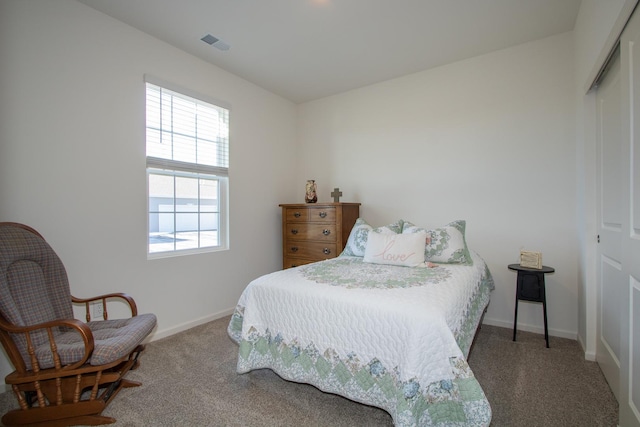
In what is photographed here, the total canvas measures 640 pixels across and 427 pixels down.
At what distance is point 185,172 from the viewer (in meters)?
3.06

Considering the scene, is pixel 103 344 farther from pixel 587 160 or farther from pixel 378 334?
pixel 587 160

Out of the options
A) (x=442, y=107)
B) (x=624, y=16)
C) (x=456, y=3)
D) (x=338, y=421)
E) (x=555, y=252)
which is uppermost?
(x=456, y=3)

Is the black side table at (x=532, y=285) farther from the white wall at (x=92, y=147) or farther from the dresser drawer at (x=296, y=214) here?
the white wall at (x=92, y=147)

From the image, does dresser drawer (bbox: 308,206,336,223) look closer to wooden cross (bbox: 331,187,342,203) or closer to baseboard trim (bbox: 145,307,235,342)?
wooden cross (bbox: 331,187,342,203)

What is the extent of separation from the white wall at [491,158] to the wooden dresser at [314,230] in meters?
0.45

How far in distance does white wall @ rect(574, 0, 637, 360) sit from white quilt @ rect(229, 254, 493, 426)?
31.3 inches

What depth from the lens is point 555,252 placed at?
276 centimetres

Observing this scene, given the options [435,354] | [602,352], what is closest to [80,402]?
[435,354]

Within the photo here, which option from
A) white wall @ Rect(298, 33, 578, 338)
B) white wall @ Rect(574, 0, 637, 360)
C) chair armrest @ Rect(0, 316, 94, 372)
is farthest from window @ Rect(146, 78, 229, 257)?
white wall @ Rect(574, 0, 637, 360)

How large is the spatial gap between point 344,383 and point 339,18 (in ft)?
8.57

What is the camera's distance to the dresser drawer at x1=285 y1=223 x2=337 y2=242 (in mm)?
3520

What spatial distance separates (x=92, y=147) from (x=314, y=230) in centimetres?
223

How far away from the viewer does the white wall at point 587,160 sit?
6.72ft

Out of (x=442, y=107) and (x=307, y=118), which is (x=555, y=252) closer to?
(x=442, y=107)
